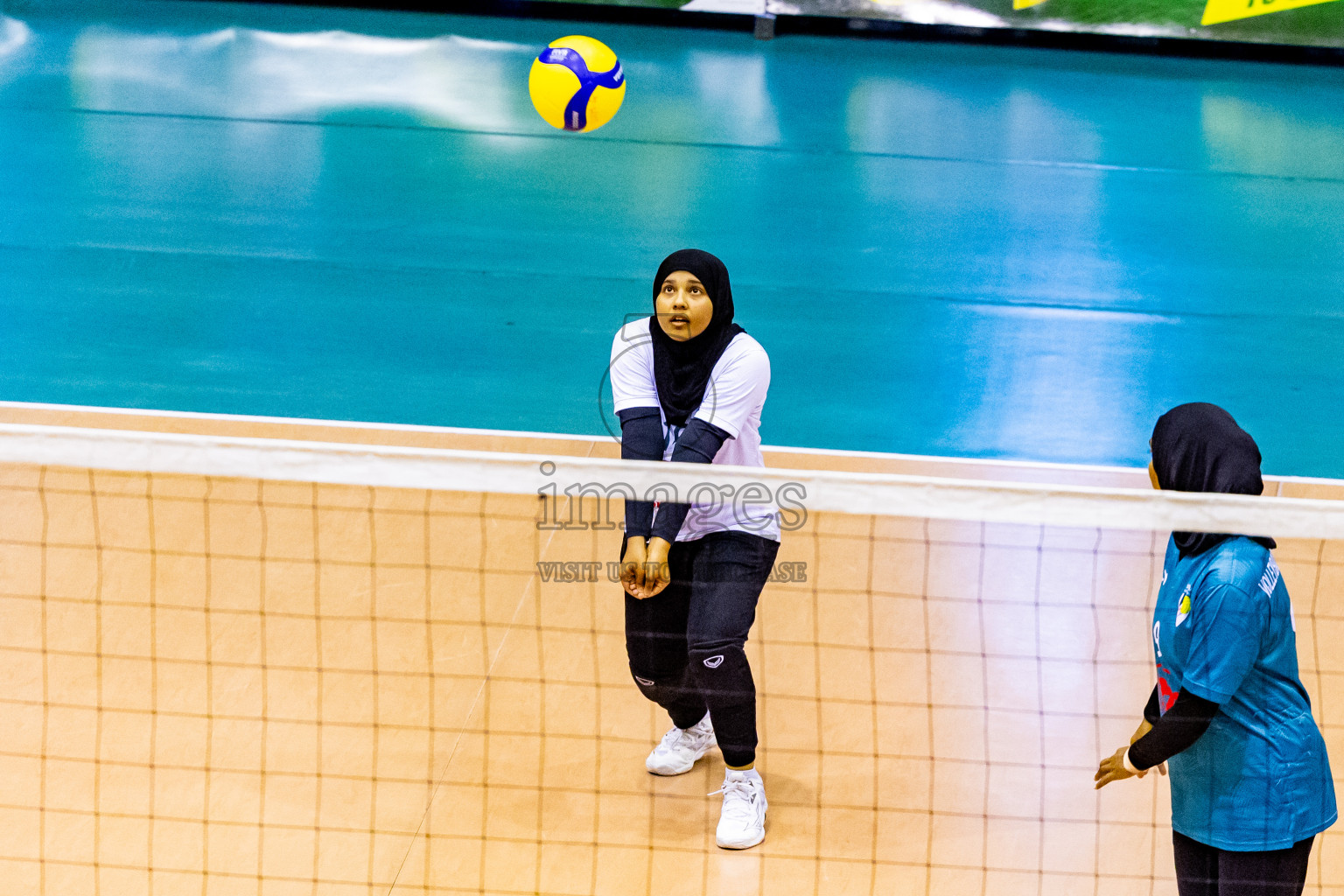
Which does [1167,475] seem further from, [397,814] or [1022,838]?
[397,814]

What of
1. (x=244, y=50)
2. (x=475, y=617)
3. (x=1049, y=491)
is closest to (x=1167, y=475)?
(x=1049, y=491)

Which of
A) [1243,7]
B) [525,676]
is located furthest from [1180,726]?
[1243,7]

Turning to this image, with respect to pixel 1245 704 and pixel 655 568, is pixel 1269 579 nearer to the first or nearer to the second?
pixel 1245 704

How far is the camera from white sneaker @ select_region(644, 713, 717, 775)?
13.8 feet

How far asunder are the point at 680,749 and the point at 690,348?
145 cm

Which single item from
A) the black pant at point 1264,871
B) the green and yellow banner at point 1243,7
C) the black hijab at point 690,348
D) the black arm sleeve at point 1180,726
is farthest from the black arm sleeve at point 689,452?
the green and yellow banner at point 1243,7

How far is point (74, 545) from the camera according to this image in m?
5.41

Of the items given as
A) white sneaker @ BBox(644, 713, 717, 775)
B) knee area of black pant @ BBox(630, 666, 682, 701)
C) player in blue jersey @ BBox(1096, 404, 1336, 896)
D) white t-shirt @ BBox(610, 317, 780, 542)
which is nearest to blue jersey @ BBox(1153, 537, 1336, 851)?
player in blue jersey @ BBox(1096, 404, 1336, 896)

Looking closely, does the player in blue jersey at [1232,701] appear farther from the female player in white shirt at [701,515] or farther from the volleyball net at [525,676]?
the female player in white shirt at [701,515]

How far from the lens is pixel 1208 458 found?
273 cm

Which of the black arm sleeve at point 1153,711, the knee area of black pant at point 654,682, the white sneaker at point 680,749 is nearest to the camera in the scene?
the black arm sleeve at point 1153,711

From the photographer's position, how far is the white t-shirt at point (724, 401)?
12.0 feet

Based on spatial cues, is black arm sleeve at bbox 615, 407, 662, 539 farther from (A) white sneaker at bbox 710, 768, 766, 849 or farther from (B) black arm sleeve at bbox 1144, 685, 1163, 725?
(B) black arm sleeve at bbox 1144, 685, 1163, 725

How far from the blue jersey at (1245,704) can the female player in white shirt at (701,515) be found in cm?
132
